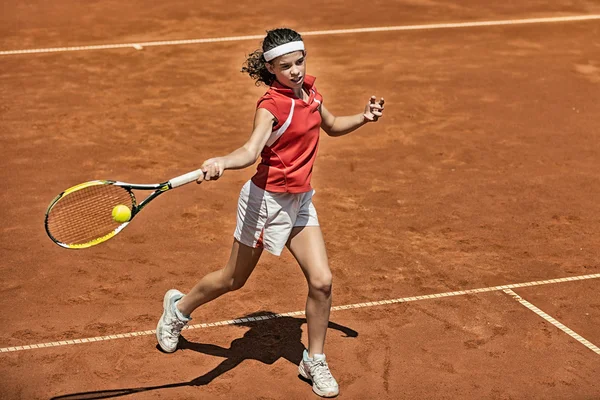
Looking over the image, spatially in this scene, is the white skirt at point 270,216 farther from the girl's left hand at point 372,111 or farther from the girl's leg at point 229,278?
the girl's left hand at point 372,111

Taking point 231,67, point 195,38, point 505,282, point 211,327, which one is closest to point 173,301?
point 211,327

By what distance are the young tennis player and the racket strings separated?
108 centimetres

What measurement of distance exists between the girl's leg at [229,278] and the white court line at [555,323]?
244cm

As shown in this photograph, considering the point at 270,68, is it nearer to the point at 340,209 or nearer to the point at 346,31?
the point at 340,209

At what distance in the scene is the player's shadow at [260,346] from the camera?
6973mm

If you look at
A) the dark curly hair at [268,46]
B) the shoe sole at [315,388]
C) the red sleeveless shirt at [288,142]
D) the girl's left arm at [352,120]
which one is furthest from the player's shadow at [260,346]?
the dark curly hair at [268,46]

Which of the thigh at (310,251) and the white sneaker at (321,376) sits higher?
the thigh at (310,251)

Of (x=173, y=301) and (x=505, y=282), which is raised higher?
(x=173, y=301)

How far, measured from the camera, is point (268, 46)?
6.43 m

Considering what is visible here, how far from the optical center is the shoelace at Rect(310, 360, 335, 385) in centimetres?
672

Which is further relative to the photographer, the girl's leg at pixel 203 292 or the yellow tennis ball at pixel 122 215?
the girl's leg at pixel 203 292

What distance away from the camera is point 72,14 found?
1684cm

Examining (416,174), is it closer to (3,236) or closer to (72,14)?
(3,236)

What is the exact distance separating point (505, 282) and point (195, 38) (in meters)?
8.61
